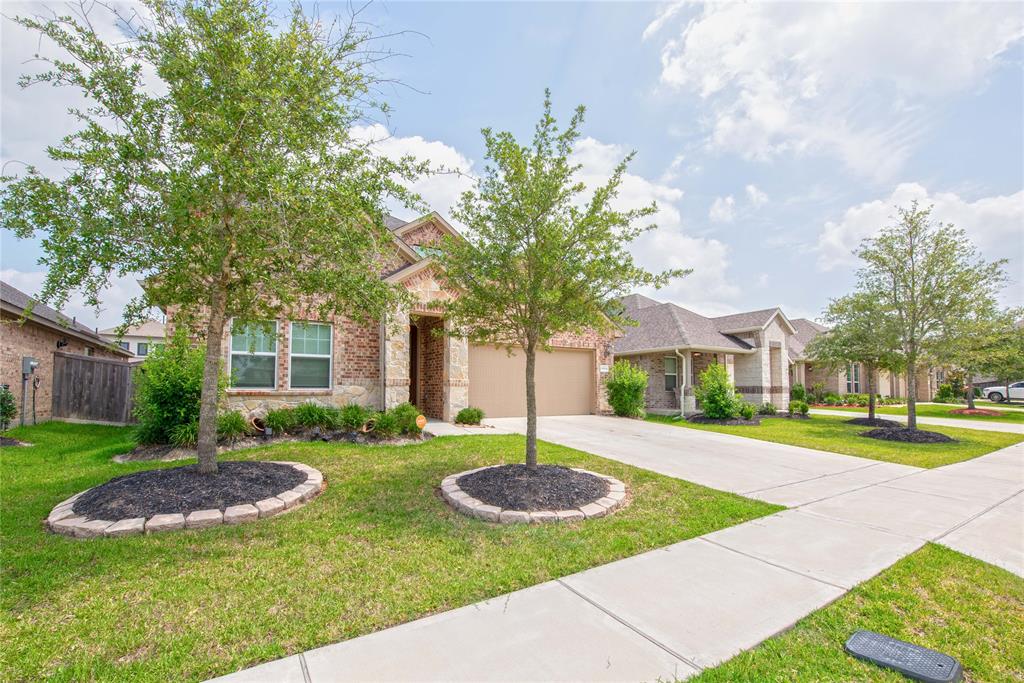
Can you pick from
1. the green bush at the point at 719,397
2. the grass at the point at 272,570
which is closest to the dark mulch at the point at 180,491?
the grass at the point at 272,570

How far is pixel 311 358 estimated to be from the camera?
10.5m

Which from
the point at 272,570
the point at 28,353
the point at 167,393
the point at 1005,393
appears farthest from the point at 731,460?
the point at 1005,393

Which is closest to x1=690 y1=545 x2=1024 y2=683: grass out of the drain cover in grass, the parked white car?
the drain cover in grass

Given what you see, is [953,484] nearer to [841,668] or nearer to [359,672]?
[841,668]

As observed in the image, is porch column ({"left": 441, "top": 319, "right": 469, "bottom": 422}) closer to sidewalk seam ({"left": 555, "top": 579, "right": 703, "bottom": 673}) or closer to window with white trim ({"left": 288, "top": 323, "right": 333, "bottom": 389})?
window with white trim ({"left": 288, "top": 323, "right": 333, "bottom": 389})

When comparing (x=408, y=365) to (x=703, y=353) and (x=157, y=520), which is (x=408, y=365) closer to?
(x=157, y=520)

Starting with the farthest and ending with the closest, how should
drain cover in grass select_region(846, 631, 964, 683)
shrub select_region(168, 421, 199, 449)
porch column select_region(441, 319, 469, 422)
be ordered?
1. porch column select_region(441, 319, 469, 422)
2. shrub select_region(168, 421, 199, 449)
3. drain cover in grass select_region(846, 631, 964, 683)

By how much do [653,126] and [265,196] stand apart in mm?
7381

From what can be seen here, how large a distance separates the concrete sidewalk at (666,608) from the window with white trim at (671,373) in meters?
13.4

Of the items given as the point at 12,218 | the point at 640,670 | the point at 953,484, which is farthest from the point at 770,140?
the point at 12,218

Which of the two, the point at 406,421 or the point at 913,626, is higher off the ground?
the point at 406,421

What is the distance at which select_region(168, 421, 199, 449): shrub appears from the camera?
7.48m

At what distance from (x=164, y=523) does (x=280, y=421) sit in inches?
189

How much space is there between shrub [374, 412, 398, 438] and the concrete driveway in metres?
2.61
